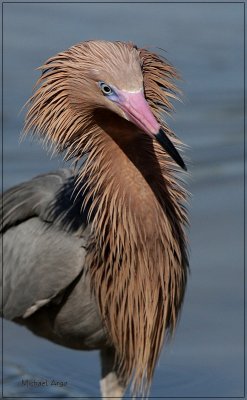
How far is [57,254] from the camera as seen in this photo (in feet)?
20.1

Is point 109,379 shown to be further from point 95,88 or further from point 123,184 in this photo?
point 95,88

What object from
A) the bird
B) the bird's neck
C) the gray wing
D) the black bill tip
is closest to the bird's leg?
the bird

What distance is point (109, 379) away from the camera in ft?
21.1

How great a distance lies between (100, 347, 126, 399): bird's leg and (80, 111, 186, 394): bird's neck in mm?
129

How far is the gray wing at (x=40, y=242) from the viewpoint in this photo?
19.9 ft

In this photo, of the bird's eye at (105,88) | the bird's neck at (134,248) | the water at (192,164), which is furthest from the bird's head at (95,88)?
the water at (192,164)

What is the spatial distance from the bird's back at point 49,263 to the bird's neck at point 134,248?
0.10 m

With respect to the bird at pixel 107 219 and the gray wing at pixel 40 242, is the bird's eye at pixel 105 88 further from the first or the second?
the gray wing at pixel 40 242

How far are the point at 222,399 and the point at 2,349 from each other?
4.53 feet

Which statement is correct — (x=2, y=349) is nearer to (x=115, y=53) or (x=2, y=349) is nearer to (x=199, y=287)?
(x=199, y=287)

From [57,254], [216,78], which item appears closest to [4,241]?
[57,254]

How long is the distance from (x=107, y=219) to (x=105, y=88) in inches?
27.1

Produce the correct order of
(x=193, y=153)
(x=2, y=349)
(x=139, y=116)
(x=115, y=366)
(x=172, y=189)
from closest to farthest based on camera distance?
(x=139, y=116)
(x=172, y=189)
(x=115, y=366)
(x=2, y=349)
(x=193, y=153)

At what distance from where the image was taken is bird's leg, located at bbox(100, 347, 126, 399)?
641 cm
